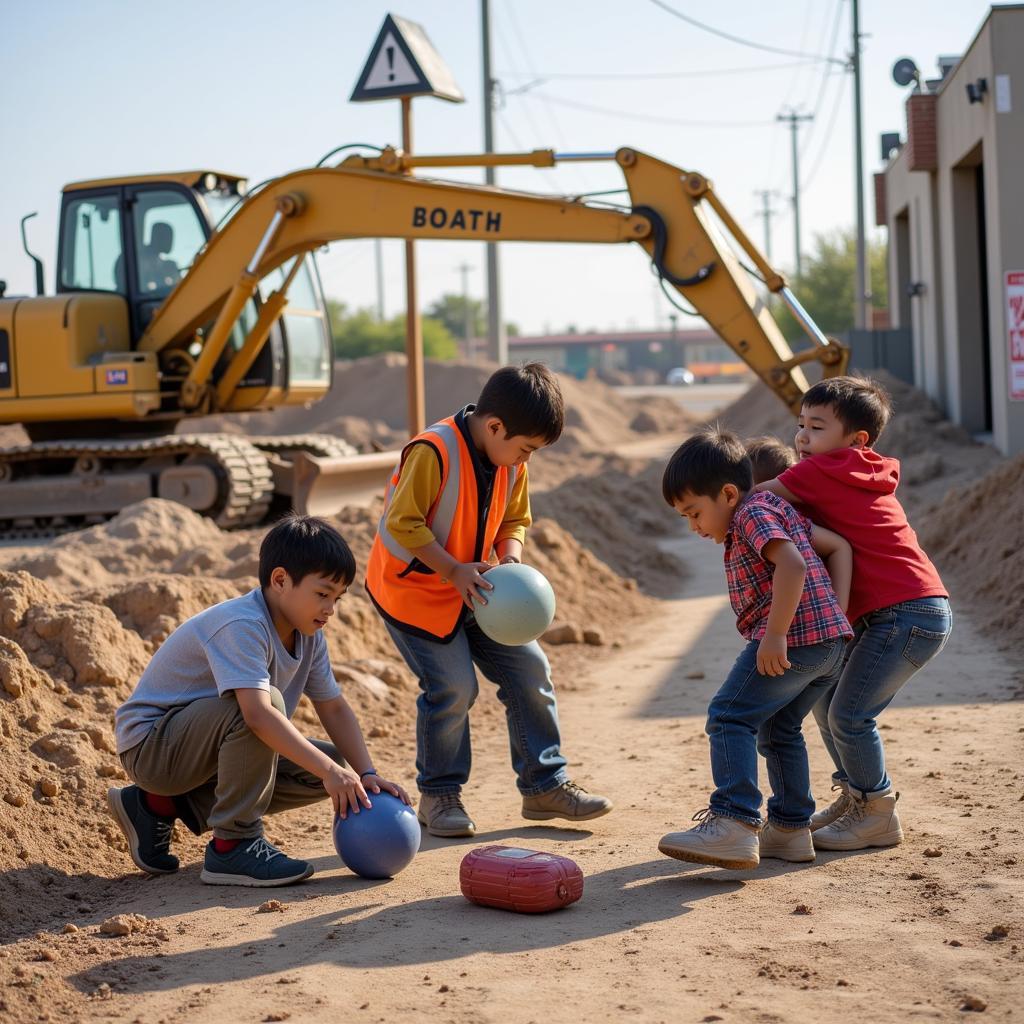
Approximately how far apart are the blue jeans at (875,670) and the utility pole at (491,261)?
2037 cm

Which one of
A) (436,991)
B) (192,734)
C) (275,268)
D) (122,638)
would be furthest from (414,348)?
(436,991)

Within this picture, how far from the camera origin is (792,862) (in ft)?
15.0

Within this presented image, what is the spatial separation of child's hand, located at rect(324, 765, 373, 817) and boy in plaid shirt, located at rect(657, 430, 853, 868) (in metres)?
0.96

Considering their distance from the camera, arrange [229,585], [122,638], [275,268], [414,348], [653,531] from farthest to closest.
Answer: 1. [653,531]
2. [275,268]
3. [414,348]
4. [229,585]
5. [122,638]

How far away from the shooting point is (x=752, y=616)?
4441 mm

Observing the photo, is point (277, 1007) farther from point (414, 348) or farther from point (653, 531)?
point (653, 531)

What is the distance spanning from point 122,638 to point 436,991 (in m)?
3.23

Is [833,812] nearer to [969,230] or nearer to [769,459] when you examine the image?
[769,459]

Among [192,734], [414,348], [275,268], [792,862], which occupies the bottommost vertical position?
[792,862]

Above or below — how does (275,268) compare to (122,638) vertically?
above

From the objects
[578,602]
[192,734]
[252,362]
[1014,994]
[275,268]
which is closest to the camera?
[1014,994]

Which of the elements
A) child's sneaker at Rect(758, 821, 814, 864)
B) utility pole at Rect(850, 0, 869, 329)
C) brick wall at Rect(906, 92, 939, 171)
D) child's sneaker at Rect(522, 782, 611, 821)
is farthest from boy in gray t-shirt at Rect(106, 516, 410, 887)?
utility pole at Rect(850, 0, 869, 329)

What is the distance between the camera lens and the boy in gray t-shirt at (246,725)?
4367 millimetres

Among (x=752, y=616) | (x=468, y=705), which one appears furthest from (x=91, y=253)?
(x=752, y=616)
